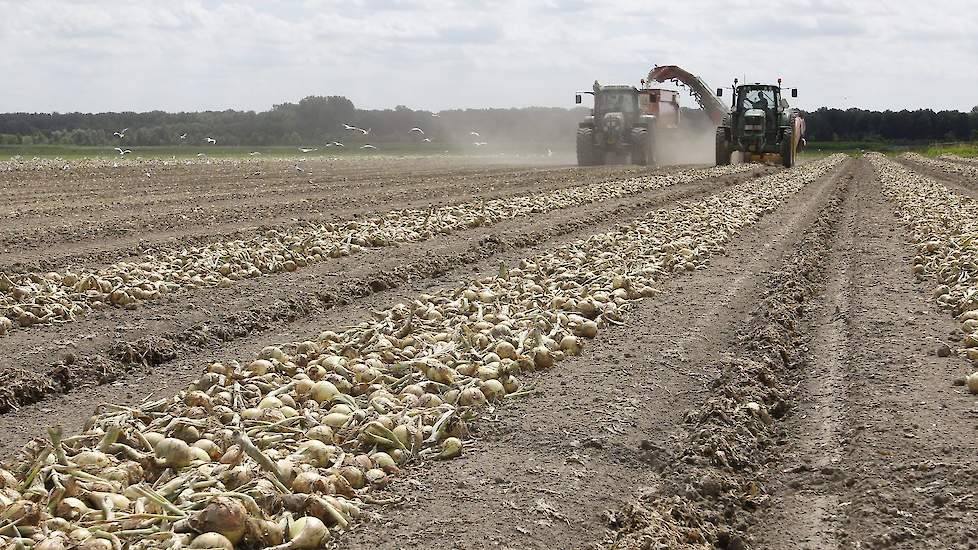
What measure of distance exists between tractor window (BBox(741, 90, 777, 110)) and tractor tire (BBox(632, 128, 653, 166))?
9.89 ft

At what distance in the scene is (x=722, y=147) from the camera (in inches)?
1134

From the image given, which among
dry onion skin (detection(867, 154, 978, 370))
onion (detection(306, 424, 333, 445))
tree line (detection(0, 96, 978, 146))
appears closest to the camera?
onion (detection(306, 424, 333, 445))

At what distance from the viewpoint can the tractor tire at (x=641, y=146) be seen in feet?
96.3

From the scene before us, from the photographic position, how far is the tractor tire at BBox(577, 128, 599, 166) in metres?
30.0

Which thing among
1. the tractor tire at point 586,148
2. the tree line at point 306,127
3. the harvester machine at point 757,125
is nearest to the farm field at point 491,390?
the harvester machine at point 757,125

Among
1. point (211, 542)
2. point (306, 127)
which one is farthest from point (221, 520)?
point (306, 127)

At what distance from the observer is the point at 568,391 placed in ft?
16.7

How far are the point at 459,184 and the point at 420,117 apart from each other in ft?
112

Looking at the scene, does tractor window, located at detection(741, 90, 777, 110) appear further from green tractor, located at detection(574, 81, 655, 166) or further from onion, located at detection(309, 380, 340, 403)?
onion, located at detection(309, 380, 340, 403)

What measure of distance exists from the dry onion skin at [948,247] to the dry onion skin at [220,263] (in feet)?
18.0

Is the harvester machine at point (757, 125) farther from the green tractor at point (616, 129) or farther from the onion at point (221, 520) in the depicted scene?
the onion at point (221, 520)

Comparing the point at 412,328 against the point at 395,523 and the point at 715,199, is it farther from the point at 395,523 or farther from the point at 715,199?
the point at 715,199

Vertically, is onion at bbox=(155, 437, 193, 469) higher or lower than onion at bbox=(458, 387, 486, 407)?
higher

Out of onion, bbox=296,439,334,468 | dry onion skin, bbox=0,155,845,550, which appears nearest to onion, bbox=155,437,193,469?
dry onion skin, bbox=0,155,845,550
